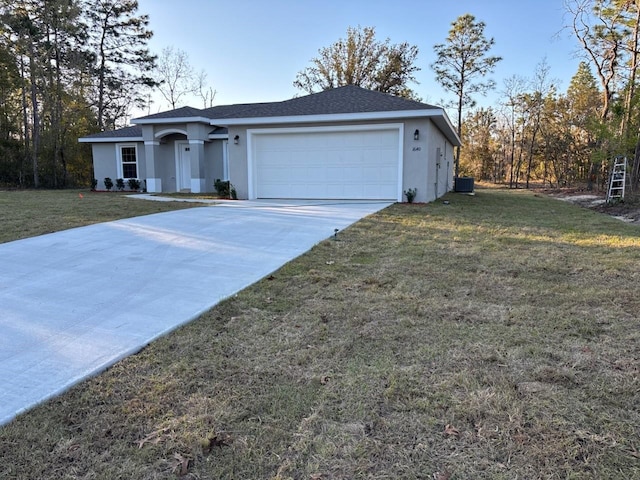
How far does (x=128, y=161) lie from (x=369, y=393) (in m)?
19.3

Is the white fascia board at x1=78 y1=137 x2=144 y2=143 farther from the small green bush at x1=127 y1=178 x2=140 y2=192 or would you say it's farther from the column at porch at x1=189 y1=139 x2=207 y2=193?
the column at porch at x1=189 y1=139 x2=207 y2=193

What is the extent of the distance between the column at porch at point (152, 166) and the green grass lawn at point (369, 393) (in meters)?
14.8

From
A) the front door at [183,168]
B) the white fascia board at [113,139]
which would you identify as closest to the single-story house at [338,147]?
the front door at [183,168]

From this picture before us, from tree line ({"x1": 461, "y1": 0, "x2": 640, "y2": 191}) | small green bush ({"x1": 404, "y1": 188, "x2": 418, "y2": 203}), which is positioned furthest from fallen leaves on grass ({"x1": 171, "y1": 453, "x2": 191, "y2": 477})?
tree line ({"x1": 461, "y1": 0, "x2": 640, "y2": 191})

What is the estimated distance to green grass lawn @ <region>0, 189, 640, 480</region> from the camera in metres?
1.83

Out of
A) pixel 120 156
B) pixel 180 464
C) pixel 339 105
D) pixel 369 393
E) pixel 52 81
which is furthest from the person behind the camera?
pixel 52 81

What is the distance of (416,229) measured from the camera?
773cm

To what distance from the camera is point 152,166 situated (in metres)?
17.3

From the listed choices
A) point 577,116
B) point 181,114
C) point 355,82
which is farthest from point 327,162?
point 355,82

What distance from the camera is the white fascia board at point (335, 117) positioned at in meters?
11.4

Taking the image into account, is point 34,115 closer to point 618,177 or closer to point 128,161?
point 128,161

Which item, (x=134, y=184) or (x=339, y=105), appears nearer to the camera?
(x=339, y=105)

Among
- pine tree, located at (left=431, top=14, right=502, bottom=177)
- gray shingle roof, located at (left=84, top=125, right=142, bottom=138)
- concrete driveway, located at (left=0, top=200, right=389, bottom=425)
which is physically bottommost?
concrete driveway, located at (left=0, top=200, right=389, bottom=425)

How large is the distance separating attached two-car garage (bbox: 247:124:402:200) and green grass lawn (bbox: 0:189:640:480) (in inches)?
328
